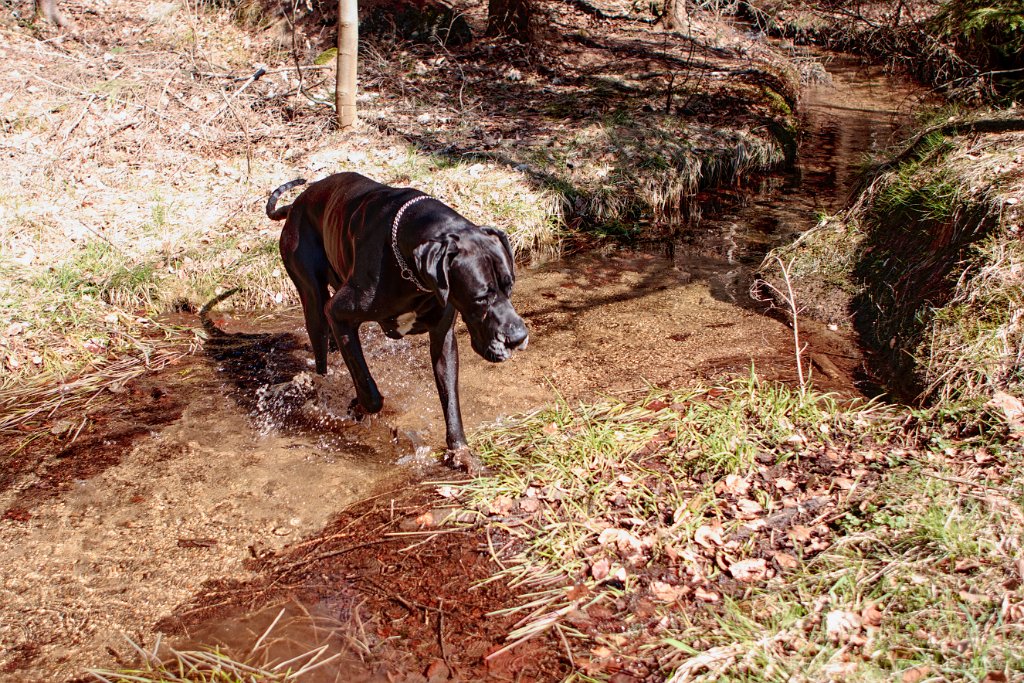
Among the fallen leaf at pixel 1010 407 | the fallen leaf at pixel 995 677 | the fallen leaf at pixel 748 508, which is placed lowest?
the fallen leaf at pixel 748 508

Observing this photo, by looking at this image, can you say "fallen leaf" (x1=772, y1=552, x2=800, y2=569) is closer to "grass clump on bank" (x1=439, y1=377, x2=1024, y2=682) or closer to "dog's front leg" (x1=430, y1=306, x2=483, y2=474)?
"grass clump on bank" (x1=439, y1=377, x2=1024, y2=682)

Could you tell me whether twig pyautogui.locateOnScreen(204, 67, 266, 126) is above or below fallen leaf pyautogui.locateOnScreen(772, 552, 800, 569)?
above

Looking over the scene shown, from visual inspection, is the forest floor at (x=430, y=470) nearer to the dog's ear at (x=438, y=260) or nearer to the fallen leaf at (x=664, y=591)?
the fallen leaf at (x=664, y=591)

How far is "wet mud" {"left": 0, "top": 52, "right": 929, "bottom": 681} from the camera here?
313 centimetres

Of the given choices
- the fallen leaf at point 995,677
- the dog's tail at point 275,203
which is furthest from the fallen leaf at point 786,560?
the dog's tail at point 275,203

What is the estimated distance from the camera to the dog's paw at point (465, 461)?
4.08 meters

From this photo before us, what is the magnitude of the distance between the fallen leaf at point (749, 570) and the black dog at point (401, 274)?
1305 mm

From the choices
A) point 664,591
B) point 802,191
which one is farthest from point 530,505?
point 802,191

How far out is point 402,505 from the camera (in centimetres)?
391

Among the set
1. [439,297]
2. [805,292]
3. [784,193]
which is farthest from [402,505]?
[784,193]

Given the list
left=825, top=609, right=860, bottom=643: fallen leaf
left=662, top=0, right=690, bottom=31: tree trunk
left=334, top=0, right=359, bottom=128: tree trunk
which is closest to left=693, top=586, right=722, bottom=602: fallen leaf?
left=825, top=609, right=860, bottom=643: fallen leaf

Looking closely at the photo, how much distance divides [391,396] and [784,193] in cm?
609

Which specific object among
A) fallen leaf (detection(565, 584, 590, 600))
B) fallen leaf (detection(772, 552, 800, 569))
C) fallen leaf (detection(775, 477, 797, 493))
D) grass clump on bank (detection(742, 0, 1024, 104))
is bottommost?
fallen leaf (detection(565, 584, 590, 600))

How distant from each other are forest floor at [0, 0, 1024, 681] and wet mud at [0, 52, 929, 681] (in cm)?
2
